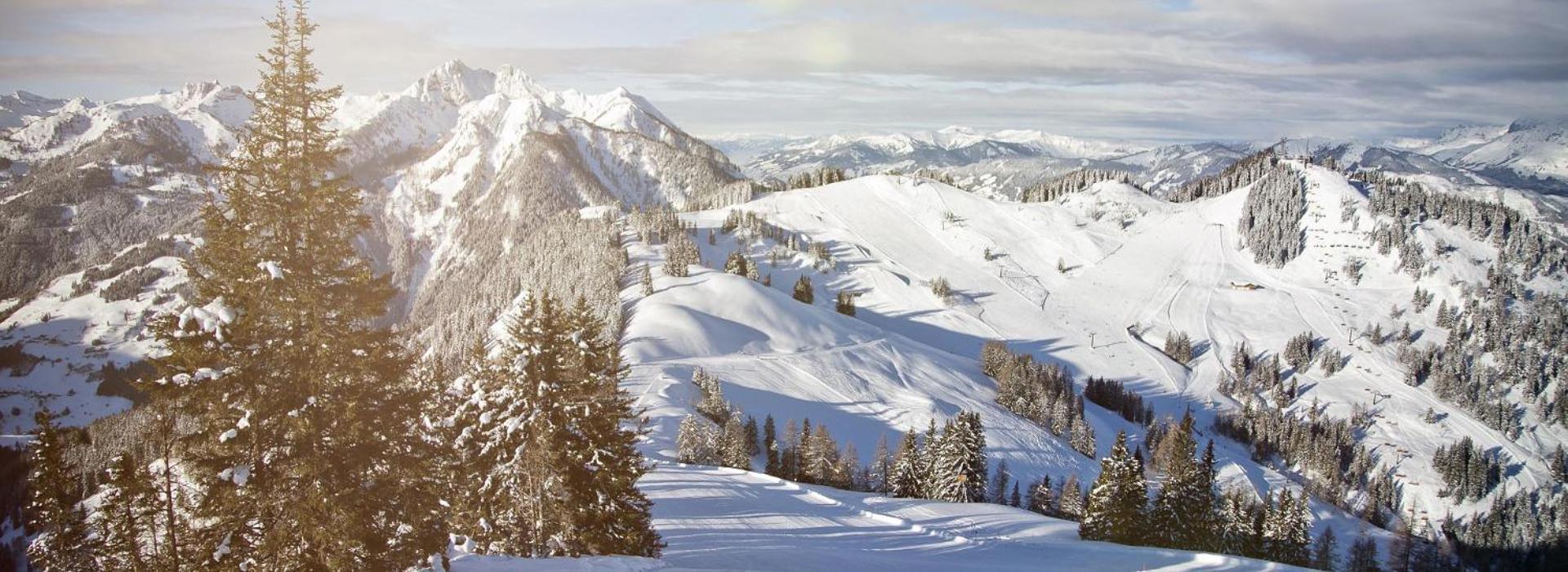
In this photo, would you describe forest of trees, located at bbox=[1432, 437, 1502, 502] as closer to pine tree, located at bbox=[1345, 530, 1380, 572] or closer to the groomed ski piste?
the groomed ski piste

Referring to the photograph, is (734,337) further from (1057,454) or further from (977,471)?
(977,471)

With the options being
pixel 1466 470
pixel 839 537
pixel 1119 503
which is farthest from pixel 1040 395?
pixel 839 537

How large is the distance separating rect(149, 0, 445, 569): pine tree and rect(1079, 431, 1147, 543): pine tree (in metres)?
37.6

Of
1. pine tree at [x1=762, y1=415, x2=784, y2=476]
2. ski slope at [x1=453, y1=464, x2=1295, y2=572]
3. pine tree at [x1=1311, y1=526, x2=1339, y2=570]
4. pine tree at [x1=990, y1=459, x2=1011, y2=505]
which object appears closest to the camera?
ski slope at [x1=453, y1=464, x2=1295, y2=572]

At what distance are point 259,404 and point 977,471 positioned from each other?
1769 inches

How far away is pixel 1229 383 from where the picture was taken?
5753 inches

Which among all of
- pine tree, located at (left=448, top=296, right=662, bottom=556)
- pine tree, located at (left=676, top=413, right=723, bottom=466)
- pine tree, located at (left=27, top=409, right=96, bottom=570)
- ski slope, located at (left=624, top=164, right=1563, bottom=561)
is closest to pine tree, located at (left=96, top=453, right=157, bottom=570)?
pine tree, located at (left=27, top=409, right=96, bottom=570)

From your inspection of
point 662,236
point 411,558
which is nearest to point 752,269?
point 662,236

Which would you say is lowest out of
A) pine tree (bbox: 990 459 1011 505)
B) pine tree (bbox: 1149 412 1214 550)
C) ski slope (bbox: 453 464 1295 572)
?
pine tree (bbox: 990 459 1011 505)

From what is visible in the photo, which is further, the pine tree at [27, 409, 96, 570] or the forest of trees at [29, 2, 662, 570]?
the pine tree at [27, 409, 96, 570]

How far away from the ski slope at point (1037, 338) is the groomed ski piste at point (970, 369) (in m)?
0.49

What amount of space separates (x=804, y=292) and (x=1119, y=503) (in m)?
123

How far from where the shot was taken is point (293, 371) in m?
13.6

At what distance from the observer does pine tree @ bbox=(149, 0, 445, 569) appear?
12.9 meters
